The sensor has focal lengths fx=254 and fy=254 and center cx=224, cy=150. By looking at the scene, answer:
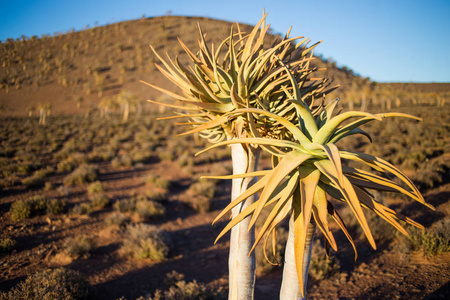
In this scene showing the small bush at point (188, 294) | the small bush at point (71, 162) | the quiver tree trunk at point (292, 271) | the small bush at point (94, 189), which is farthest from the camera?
the small bush at point (71, 162)

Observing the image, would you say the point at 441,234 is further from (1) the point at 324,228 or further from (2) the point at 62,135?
(2) the point at 62,135

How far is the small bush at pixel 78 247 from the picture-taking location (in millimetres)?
5906

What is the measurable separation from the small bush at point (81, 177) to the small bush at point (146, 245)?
20.1 ft

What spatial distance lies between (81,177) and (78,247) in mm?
6356

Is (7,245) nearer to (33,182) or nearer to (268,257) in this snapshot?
(33,182)

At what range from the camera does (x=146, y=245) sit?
20.4 feet

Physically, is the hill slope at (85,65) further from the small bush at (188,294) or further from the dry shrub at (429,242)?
the dry shrub at (429,242)

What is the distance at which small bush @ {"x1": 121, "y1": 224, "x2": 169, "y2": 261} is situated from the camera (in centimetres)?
615

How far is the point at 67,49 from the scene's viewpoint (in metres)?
73.6

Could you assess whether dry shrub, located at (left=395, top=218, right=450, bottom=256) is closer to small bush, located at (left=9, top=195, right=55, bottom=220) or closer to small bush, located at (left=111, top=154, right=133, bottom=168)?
small bush, located at (left=9, top=195, right=55, bottom=220)

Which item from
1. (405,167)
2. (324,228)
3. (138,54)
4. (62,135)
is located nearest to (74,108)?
(138,54)

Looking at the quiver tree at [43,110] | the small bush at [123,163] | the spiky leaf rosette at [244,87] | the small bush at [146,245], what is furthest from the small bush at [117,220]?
the quiver tree at [43,110]

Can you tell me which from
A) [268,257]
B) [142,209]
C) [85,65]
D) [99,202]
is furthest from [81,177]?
[85,65]

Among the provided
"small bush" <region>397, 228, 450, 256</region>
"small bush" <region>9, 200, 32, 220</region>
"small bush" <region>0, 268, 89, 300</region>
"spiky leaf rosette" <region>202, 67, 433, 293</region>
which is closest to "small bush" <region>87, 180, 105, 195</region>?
"small bush" <region>9, 200, 32, 220</region>
